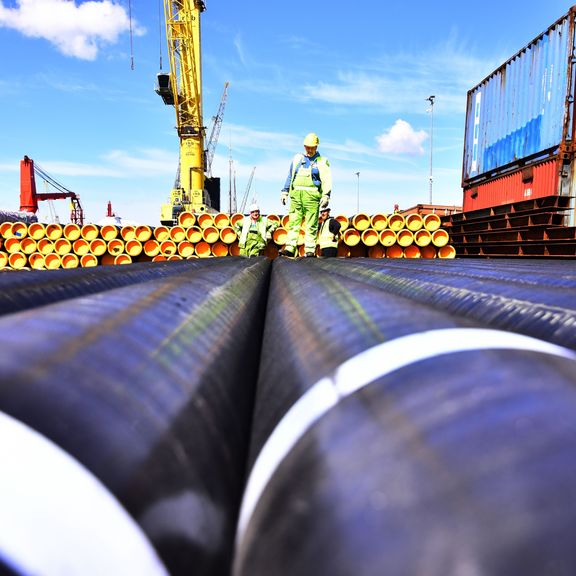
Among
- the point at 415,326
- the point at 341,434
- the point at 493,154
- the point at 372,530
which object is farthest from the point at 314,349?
the point at 493,154

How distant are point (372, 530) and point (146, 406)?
351 millimetres

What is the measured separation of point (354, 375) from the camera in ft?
2.30

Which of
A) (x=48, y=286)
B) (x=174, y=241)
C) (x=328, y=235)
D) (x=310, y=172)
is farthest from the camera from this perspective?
(x=174, y=241)

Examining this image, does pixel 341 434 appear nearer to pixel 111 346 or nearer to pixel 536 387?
pixel 536 387

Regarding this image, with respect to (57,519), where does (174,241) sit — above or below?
above

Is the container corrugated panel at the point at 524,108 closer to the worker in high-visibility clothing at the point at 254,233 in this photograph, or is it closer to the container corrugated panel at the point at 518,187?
the container corrugated panel at the point at 518,187

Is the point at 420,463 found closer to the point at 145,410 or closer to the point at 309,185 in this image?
the point at 145,410

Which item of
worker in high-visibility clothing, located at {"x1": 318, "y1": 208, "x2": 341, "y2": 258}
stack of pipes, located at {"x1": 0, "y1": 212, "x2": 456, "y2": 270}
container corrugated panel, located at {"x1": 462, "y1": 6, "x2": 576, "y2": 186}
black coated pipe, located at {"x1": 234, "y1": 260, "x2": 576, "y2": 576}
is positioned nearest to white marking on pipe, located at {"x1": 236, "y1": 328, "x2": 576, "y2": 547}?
A: black coated pipe, located at {"x1": 234, "y1": 260, "x2": 576, "y2": 576}

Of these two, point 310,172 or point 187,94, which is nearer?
point 310,172

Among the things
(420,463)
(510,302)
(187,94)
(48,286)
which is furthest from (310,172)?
(187,94)

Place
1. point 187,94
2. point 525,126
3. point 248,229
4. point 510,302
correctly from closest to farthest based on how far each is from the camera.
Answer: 1. point 510,302
2. point 248,229
3. point 525,126
4. point 187,94

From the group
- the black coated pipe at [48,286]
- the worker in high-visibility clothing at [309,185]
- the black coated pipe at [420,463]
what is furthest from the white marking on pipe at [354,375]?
the worker in high-visibility clothing at [309,185]

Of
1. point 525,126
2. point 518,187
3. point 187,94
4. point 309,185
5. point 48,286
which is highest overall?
point 187,94

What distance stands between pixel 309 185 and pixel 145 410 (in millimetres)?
5438
